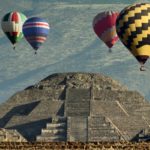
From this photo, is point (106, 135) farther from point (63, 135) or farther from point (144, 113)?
point (144, 113)

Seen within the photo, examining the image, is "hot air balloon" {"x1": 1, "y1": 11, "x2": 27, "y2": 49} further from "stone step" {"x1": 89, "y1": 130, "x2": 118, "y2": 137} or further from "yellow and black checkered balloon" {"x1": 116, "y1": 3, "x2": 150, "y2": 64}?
"yellow and black checkered balloon" {"x1": 116, "y1": 3, "x2": 150, "y2": 64}

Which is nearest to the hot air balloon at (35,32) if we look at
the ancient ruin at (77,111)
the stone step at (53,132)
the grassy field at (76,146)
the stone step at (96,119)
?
the ancient ruin at (77,111)

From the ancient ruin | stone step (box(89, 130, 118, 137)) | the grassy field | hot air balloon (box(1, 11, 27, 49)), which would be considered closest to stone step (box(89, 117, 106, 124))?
the ancient ruin

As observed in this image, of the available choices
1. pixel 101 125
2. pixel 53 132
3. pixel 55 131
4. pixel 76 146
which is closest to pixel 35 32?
pixel 55 131

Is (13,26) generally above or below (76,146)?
above

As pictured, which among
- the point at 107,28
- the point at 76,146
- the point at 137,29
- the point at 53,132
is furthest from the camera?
the point at 107,28

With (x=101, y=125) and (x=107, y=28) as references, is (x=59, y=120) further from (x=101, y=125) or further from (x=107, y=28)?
(x=107, y=28)

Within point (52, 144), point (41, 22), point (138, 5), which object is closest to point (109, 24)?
point (41, 22)
